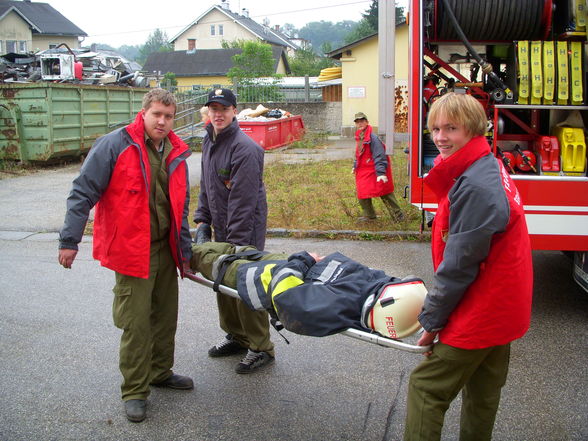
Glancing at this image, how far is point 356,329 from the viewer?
10.2 ft

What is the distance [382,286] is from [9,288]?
15.1ft

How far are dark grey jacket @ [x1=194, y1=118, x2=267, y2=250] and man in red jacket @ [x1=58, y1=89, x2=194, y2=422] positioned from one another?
0.38m

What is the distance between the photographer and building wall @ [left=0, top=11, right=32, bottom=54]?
48844 millimetres

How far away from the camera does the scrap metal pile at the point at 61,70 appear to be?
17.5 metres

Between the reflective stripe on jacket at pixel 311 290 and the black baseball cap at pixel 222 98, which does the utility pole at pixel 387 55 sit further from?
the reflective stripe on jacket at pixel 311 290

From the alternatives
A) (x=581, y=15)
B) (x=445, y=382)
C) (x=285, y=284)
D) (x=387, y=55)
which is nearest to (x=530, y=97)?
(x=581, y=15)

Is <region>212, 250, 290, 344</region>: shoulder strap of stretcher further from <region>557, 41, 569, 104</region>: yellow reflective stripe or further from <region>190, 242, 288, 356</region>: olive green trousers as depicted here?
<region>557, 41, 569, 104</region>: yellow reflective stripe

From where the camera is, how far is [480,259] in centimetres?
257

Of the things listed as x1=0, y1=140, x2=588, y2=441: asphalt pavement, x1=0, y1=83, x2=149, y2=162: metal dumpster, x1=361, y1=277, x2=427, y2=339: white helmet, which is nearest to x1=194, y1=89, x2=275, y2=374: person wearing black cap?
x1=0, y1=140, x2=588, y2=441: asphalt pavement

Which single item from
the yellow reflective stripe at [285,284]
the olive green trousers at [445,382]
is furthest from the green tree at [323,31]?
the olive green trousers at [445,382]

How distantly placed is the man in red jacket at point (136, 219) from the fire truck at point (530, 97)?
2.38 metres

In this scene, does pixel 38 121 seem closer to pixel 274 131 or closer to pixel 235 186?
pixel 274 131

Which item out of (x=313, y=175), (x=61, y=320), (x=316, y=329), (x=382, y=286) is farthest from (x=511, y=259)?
(x=313, y=175)

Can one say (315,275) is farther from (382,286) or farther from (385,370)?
(385,370)
